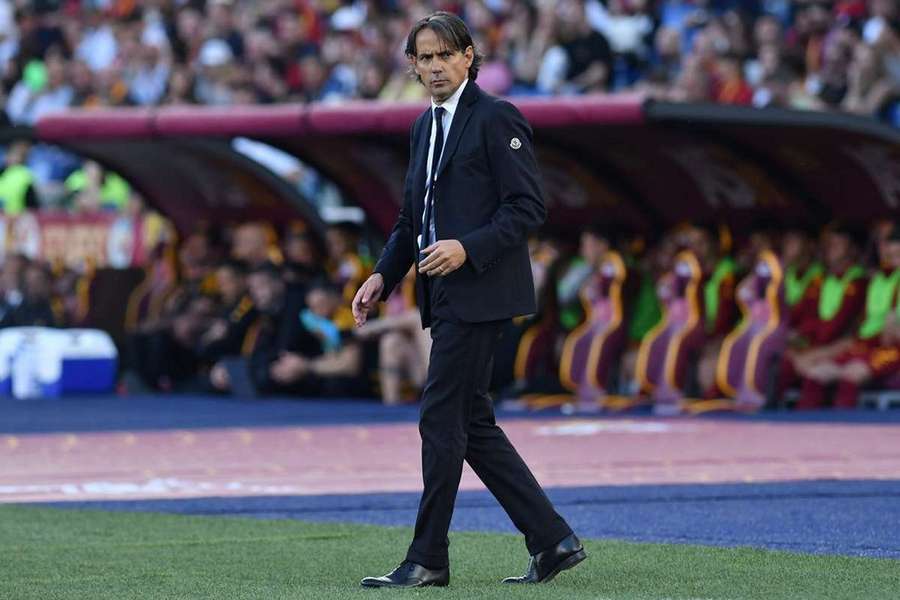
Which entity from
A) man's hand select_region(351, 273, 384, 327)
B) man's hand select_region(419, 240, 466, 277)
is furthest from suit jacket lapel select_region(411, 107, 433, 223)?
man's hand select_region(419, 240, 466, 277)

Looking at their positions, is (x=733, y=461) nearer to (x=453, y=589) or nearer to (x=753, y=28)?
(x=453, y=589)

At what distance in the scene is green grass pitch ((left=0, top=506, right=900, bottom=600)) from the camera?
6.66 m

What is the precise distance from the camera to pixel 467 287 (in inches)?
268

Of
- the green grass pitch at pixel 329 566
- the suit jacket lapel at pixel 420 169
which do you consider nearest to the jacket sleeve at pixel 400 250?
the suit jacket lapel at pixel 420 169

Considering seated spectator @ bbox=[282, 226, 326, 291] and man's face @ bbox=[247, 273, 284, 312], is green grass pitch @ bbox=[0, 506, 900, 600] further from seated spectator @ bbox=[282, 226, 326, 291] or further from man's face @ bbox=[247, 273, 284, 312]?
seated spectator @ bbox=[282, 226, 326, 291]

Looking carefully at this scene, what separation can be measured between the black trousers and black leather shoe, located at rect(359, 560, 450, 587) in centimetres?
2

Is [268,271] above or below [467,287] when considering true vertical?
below

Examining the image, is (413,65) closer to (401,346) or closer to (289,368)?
(401,346)

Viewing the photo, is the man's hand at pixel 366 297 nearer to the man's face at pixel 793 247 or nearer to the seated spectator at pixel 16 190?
the man's face at pixel 793 247

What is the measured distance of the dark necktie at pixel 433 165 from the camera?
693 centimetres

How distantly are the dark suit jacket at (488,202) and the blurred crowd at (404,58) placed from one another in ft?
33.4

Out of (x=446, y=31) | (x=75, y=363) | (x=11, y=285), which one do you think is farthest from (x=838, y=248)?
(x=446, y=31)

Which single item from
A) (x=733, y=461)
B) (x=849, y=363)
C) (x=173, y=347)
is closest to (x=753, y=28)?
(x=849, y=363)

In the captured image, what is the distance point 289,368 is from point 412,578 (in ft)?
38.1
